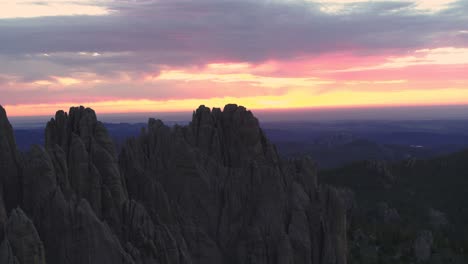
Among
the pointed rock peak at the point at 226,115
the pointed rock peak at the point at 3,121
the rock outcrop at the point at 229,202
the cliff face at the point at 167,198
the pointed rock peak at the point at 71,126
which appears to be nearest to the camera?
the cliff face at the point at 167,198

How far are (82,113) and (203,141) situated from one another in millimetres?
11103

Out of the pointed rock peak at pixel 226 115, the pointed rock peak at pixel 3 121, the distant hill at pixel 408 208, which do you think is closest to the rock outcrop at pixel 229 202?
the pointed rock peak at pixel 226 115

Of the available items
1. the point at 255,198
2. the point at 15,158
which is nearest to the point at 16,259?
the point at 15,158

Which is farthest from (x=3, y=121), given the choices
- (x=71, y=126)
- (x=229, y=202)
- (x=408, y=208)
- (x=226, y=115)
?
(x=408, y=208)

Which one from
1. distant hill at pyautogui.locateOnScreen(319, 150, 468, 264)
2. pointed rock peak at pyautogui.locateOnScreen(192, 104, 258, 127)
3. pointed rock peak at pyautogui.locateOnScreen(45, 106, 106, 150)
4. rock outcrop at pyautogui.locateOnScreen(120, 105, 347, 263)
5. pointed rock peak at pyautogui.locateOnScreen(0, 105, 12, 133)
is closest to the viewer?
pointed rock peak at pyautogui.locateOnScreen(0, 105, 12, 133)

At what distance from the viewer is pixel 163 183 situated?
40.3 m

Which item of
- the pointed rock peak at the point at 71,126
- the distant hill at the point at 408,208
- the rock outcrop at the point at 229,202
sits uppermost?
the pointed rock peak at the point at 71,126

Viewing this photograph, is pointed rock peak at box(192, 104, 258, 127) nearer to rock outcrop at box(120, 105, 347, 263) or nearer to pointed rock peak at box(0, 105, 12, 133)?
rock outcrop at box(120, 105, 347, 263)

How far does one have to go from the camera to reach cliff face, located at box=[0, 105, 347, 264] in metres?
30.0

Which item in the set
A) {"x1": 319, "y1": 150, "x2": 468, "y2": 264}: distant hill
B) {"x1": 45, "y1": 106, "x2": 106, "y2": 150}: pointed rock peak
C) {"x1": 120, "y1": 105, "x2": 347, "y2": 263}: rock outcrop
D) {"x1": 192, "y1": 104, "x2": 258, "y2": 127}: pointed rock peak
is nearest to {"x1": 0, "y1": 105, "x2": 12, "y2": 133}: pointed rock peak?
{"x1": 45, "y1": 106, "x2": 106, "y2": 150}: pointed rock peak

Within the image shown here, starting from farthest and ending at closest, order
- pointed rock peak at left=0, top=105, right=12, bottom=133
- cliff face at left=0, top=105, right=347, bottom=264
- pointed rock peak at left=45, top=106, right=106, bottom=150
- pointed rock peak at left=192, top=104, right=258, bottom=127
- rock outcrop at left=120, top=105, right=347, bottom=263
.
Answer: pointed rock peak at left=192, top=104, right=258, bottom=127
rock outcrop at left=120, top=105, right=347, bottom=263
pointed rock peak at left=45, top=106, right=106, bottom=150
pointed rock peak at left=0, top=105, right=12, bottom=133
cliff face at left=0, top=105, right=347, bottom=264

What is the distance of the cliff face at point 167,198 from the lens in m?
30.0

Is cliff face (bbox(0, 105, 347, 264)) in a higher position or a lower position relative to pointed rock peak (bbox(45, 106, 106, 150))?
lower

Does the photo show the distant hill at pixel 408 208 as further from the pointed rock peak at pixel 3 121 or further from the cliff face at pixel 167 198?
the pointed rock peak at pixel 3 121
